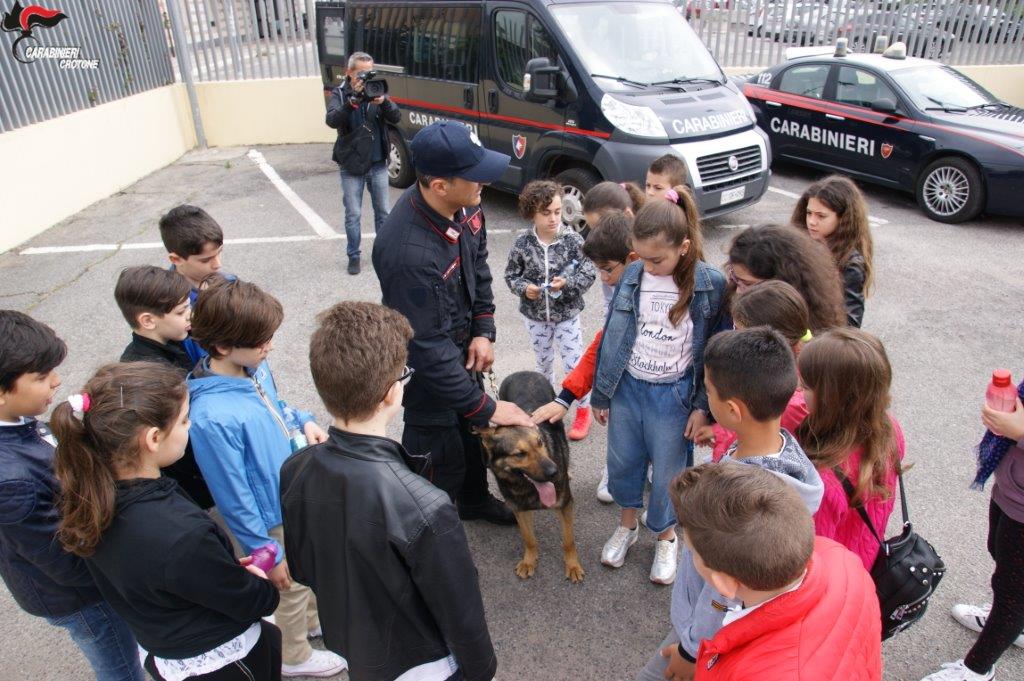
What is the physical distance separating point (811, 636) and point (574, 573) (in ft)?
6.55

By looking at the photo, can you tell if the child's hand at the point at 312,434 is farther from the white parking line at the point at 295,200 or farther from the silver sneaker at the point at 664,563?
→ the white parking line at the point at 295,200

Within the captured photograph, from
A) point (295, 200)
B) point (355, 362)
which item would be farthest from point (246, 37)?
point (355, 362)

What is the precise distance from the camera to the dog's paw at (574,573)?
3404 millimetres

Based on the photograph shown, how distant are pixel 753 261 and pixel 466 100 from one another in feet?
21.4

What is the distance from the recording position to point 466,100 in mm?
8453

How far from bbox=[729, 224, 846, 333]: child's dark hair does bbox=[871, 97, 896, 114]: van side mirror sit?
23.7 ft

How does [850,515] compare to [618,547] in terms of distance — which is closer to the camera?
[850,515]

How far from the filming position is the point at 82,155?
30.5 feet

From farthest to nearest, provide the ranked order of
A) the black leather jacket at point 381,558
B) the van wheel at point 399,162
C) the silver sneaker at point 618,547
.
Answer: the van wheel at point 399,162 → the silver sneaker at point 618,547 → the black leather jacket at point 381,558

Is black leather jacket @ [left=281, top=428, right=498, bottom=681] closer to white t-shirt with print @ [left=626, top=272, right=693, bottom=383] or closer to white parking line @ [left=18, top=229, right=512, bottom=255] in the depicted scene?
white t-shirt with print @ [left=626, top=272, right=693, bottom=383]

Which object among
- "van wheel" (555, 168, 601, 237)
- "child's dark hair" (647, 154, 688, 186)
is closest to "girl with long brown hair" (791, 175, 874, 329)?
"child's dark hair" (647, 154, 688, 186)

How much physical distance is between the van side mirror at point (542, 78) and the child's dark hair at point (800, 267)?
501cm

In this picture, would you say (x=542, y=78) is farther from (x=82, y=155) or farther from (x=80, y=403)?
(x=82, y=155)

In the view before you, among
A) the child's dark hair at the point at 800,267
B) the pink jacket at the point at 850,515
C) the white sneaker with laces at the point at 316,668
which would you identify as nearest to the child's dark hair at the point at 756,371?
the pink jacket at the point at 850,515
